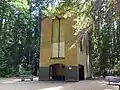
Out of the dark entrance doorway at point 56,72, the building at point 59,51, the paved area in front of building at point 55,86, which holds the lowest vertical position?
the paved area in front of building at point 55,86

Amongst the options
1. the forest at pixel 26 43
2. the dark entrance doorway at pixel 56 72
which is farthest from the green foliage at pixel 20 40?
the dark entrance doorway at pixel 56 72

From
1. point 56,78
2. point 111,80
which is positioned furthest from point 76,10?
point 56,78

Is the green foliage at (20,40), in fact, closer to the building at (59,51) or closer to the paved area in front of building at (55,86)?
the building at (59,51)

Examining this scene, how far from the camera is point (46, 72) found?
25969 mm

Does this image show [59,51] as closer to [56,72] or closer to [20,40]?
[56,72]

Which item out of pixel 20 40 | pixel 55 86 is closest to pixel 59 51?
pixel 55 86

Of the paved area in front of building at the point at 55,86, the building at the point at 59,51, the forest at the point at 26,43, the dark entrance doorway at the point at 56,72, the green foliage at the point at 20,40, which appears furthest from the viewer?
the green foliage at the point at 20,40

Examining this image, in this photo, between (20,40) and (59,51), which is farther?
(20,40)

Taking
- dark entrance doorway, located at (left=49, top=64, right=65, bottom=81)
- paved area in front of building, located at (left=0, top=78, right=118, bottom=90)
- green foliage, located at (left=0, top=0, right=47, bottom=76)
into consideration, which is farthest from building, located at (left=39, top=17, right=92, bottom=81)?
green foliage, located at (left=0, top=0, right=47, bottom=76)

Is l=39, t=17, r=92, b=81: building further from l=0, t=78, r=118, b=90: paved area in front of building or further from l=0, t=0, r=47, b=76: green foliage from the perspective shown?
l=0, t=0, r=47, b=76: green foliage

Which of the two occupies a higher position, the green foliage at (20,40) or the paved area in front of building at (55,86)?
the green foliage at (20,40)

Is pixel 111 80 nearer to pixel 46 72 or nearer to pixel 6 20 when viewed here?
pixel 46 72

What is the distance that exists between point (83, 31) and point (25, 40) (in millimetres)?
30832

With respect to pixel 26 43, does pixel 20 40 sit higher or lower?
higher
